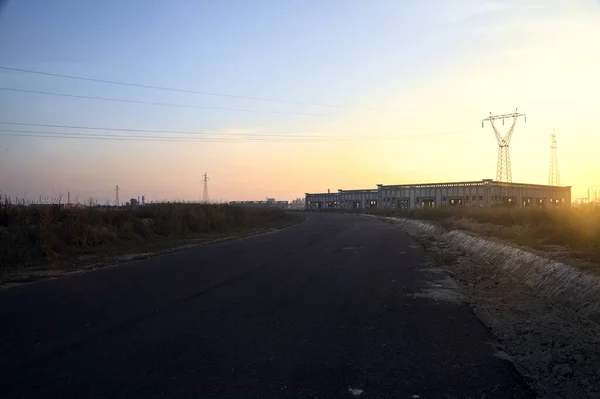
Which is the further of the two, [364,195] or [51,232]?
[364,195]

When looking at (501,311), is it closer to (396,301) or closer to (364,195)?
(396,301)

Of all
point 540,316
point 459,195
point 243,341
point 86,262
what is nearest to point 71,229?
point 86,262

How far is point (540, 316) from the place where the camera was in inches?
376

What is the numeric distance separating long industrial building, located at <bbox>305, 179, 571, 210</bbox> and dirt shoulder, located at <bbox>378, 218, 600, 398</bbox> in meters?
44.1

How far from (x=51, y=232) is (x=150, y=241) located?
723 cm

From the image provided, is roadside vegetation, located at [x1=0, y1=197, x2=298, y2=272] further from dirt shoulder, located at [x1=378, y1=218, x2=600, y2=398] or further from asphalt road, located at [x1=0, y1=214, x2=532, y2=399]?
dirt shoulder, located at [x1=378, y1=218, x2=600, y2=398]

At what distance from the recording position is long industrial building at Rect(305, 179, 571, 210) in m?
79.2

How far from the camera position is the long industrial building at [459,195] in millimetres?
79188

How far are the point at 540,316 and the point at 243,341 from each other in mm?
5499

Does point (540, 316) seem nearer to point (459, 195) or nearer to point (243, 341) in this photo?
point (243, 341)

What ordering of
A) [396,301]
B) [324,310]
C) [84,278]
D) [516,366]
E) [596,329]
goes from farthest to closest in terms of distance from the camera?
[84,278] → [396,301] → [324,310] → [596,329] → [516,366]

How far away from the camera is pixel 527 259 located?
1547cm

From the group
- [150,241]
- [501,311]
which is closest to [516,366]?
[501,311]

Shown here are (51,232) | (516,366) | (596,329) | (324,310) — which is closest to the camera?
(516,366)
